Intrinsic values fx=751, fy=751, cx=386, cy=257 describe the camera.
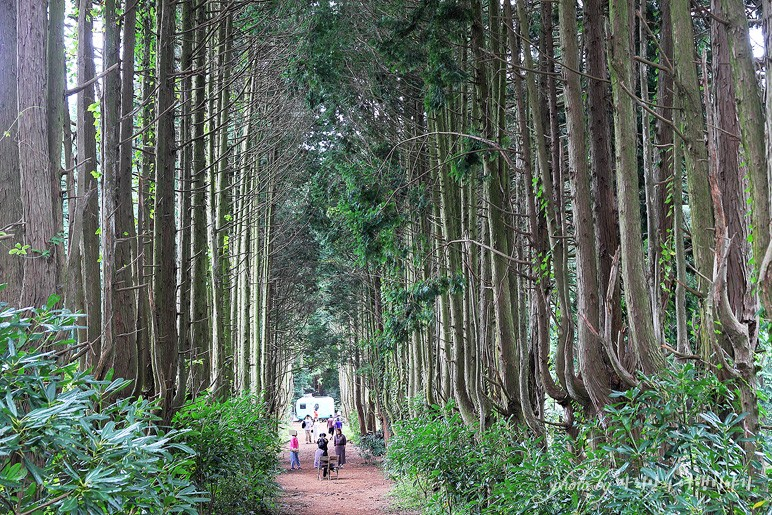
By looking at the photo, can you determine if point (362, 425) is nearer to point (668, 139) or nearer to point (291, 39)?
point (291, 39)

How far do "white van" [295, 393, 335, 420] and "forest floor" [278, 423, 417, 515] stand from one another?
3034 centimetres

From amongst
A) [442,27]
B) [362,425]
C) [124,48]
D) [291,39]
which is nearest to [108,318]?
[124,48]

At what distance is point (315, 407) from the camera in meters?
59.7

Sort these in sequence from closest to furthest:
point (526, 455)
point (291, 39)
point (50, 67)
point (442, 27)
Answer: point (50, 67) < point (526, 455) < point (442, 27) < point (291, 39)

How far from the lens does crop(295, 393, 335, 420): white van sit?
61312mm

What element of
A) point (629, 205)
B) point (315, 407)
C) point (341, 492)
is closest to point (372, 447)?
point (341, 492)

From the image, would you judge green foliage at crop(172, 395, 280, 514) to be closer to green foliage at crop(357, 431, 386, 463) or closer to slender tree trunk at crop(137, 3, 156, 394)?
slender tree trunk at crop(137, 3, 156, 394)

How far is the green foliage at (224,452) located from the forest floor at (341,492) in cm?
321

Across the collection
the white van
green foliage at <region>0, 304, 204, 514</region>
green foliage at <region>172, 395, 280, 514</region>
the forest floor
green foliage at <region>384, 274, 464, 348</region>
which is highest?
green foliage at <region>384, 274, 464, 348</region>

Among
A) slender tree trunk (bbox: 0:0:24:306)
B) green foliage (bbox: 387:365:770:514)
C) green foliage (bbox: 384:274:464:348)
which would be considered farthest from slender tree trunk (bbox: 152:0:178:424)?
green foliage (bbox: 384:274:464:348)

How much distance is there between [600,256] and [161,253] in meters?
5.33

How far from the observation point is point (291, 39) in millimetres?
15078

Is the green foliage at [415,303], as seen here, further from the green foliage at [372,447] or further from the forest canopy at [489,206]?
the green foliage at [372,447]

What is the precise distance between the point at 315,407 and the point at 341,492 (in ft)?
129
